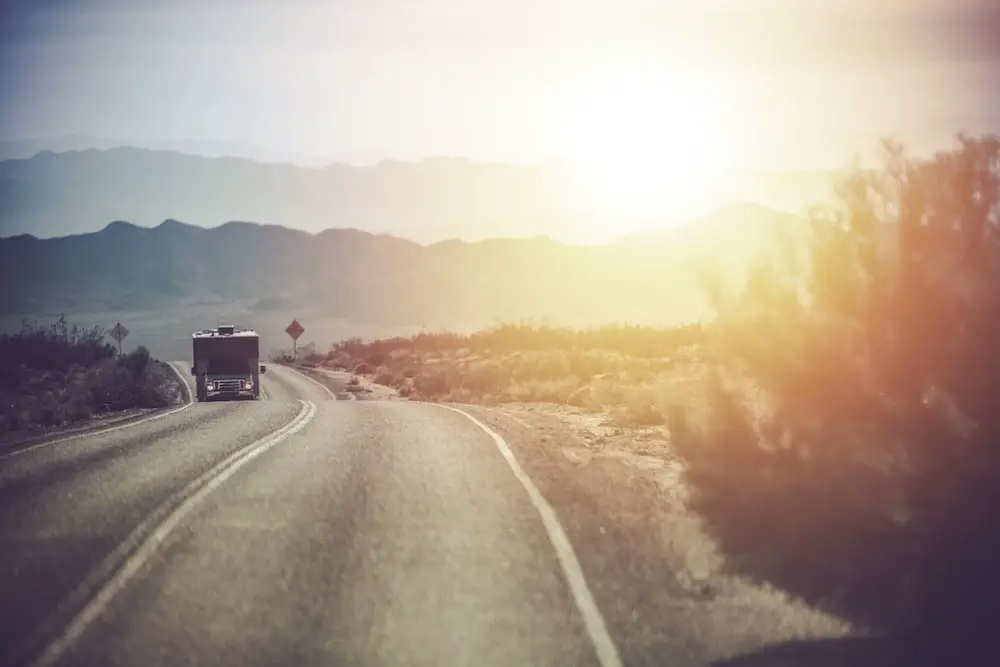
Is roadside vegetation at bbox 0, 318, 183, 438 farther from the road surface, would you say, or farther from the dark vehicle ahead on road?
the road surface

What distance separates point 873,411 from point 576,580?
14.5 ft

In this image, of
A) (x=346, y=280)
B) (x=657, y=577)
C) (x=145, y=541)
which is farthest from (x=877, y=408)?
(x=346, y=280)

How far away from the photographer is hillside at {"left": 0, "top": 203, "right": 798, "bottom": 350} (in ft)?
551

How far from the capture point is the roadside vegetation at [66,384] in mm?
27828

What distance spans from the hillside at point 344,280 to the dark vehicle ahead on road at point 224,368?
11086 cm

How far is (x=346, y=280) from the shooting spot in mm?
188625

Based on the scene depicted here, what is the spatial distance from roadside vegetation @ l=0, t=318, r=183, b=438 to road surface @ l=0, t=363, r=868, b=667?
11.7 m

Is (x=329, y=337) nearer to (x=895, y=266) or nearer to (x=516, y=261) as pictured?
(x=516, y=261)

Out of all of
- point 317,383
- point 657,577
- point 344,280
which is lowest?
point 657,577

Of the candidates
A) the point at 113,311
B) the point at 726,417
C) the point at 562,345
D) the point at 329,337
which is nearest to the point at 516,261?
the point at 329,337

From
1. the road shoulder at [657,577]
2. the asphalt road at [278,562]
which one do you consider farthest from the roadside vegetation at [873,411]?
the asphalt road at [278,562]

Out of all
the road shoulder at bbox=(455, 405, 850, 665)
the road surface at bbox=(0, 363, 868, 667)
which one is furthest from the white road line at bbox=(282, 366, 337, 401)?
the road shoulder at bbox=(455, 405, 850, 665)

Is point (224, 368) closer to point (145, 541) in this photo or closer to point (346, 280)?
point (145, 541)

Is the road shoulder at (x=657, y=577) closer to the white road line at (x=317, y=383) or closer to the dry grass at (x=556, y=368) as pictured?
the dry grass at (x=556, y=368)
